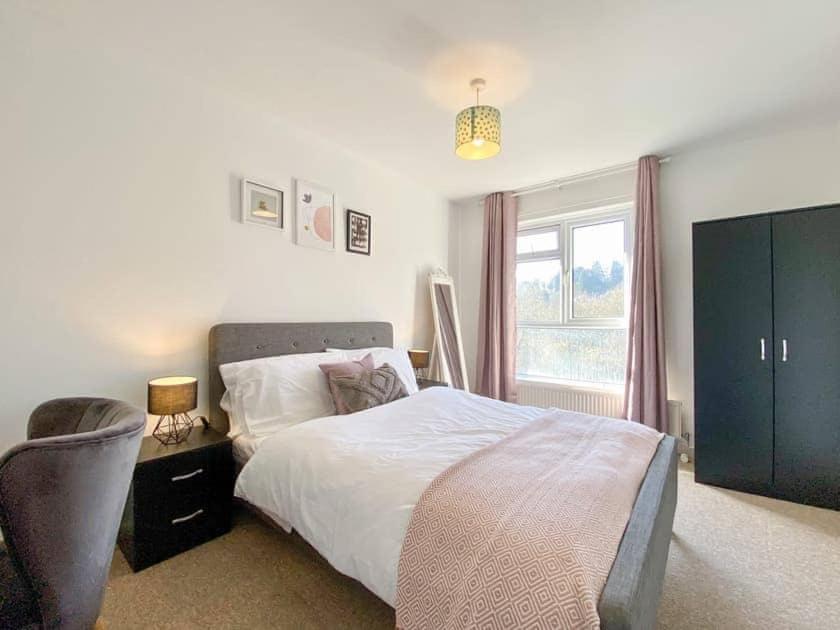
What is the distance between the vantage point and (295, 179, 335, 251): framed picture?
280 cm

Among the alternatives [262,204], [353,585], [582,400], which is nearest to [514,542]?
[353,585]

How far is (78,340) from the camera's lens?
1.85 metres

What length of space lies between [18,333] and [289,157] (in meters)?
1.88

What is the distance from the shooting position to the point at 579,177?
357 cm

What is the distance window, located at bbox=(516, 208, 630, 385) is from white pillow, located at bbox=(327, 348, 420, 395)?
5.51ft

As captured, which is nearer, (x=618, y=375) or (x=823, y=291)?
(x=823, y=291)

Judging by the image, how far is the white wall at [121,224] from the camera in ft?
5.56

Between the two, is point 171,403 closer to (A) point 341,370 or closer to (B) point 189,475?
(B) point 189,475

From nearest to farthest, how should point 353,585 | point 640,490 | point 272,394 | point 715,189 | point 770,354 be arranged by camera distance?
point 640,490 → point 353,585 → point 272,394 → point 770,354 → point 715,189

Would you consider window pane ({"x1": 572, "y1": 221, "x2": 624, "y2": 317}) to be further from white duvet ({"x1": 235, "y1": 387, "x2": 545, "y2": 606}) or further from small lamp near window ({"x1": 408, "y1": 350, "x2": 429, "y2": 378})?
white duvet ({"x1": 235, "y1": 387, "x2": 545, "y2": 606})

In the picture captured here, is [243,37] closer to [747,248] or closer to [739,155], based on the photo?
[747,248]

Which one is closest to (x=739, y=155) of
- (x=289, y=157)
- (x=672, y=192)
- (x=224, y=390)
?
(x=672, y=192)

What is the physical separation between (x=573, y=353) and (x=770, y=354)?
155 cm

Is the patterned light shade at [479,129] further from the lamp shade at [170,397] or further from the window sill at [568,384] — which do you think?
the window sill at [568,384]
